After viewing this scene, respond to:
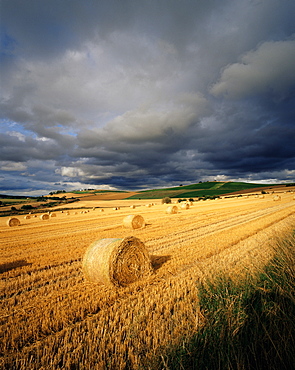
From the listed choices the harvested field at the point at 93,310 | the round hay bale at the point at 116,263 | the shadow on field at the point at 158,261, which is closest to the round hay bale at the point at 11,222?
the harvested field at the point at 93,310

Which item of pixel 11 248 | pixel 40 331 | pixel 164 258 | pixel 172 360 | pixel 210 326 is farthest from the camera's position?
pixel 11 248

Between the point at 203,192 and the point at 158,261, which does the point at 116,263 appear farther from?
the point at 203,192

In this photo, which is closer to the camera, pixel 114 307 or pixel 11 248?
pixel 114 307

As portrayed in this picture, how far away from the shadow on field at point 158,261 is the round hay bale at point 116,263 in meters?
0.59

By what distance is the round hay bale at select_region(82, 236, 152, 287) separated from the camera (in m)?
5.79

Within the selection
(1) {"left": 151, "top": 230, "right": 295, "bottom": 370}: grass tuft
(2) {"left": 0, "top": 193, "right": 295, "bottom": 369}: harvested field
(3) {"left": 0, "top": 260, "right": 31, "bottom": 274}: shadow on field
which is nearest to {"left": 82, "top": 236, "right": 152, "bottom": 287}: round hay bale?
(2) {"left": 0, "top": 193, "right": 295, "bottom": 369}: harvested field

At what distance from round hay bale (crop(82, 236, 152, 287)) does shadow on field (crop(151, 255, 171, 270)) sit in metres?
0.59

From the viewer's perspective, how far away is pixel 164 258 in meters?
7.97

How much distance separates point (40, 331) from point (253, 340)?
3833 mm

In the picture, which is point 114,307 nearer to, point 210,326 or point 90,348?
point 90,348

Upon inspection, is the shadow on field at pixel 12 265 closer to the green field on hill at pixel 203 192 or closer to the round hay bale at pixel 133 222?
the round hay bale at pixel 133 222

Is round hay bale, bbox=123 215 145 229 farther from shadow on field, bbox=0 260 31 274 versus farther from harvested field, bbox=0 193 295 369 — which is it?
shadow on field, bbox=0 260 31 274

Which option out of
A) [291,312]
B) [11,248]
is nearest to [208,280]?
[291,312]

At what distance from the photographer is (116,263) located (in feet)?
19.5
